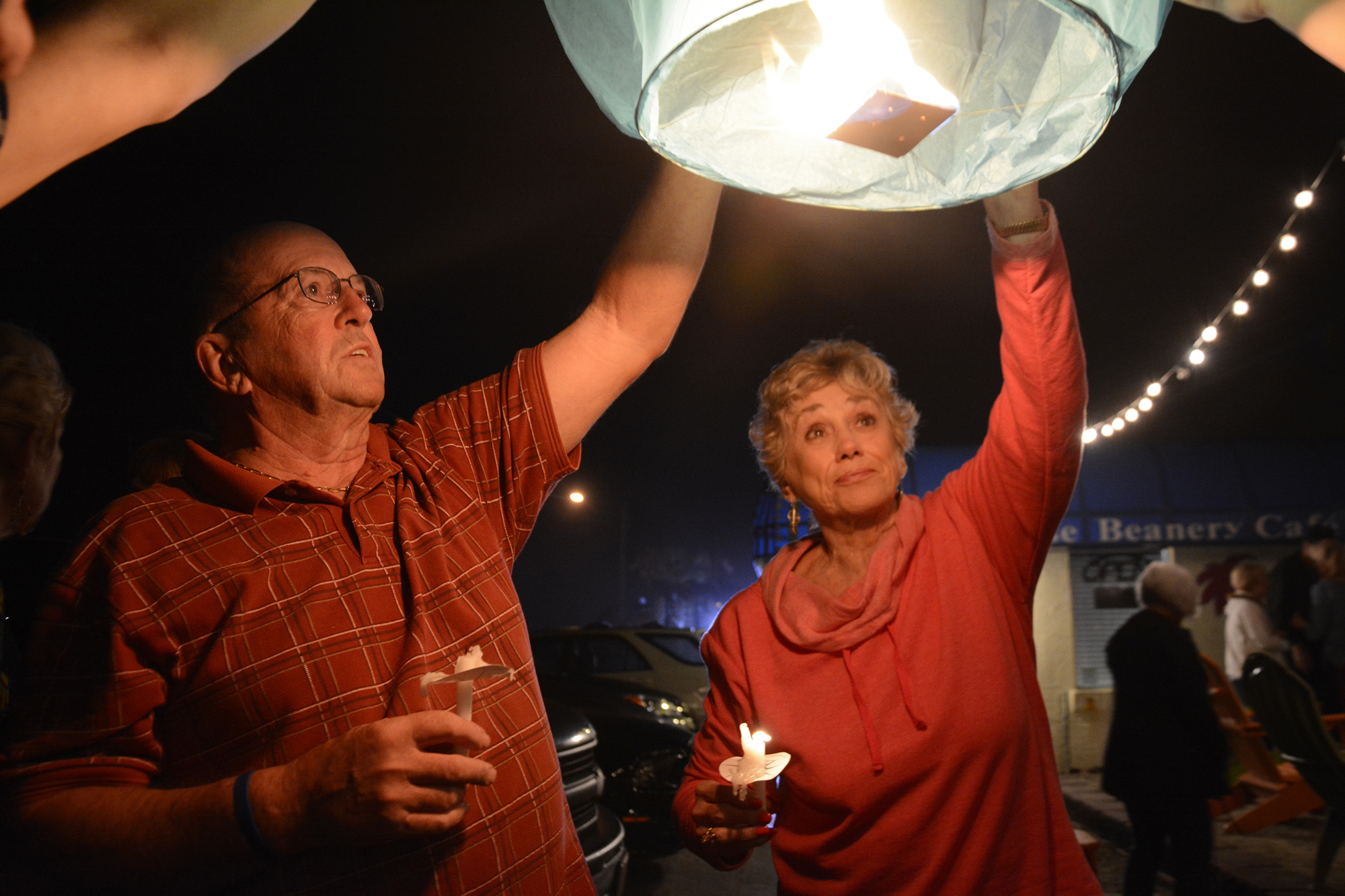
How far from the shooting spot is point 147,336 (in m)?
5.07

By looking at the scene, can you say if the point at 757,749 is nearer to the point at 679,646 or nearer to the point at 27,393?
the point at 27,393

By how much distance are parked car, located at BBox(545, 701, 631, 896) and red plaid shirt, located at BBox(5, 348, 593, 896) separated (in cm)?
296

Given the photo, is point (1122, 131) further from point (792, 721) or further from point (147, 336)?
point (147, 336)

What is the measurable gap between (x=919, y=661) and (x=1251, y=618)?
6.93 metres

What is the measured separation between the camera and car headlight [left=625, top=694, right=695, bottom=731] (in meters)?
6.57

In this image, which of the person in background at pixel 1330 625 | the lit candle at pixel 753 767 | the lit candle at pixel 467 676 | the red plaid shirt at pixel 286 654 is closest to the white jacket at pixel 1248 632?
the person in background at pixel 1330 625

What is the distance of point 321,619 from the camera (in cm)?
135

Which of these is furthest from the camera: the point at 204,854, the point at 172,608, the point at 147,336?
the point at 147,336

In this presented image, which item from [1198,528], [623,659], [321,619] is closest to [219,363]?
[321,619]

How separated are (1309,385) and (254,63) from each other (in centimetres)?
1545

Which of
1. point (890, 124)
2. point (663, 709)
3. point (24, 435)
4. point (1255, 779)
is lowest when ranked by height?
point (1255, 779)

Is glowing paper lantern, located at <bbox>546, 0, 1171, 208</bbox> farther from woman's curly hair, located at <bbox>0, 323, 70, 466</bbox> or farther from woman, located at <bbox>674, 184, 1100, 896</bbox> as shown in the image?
woman's curly hair, located at <bbox>0, 323, 70, 466</bbox>

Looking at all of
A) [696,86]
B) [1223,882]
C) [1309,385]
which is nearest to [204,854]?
[696,86]

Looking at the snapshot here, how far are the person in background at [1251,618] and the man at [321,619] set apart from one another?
7.32m
